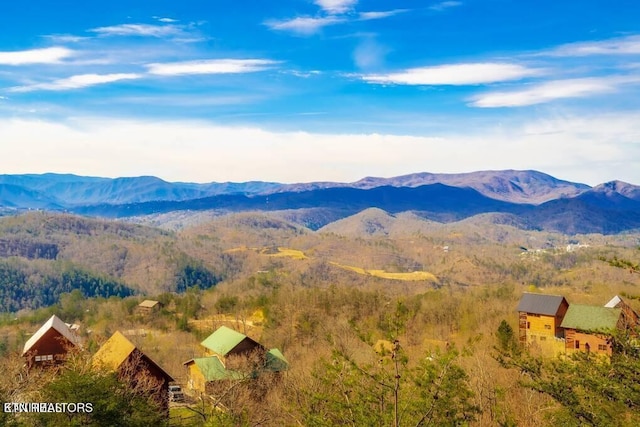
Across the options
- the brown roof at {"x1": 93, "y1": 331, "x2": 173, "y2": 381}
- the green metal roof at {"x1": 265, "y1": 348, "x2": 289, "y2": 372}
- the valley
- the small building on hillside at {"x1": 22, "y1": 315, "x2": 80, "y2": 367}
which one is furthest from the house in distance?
the small building on hillside at {"x1": 22, "y1": 315, "x2": 80, "y2": 367}

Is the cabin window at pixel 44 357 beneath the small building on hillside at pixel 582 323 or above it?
beneath

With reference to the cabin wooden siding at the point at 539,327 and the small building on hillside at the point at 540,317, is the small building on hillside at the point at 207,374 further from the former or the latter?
the cabin wooden siding at the point at 539,327

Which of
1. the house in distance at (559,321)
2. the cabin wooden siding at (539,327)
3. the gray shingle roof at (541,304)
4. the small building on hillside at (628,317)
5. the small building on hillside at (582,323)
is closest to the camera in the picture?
the small building on hillside at (628,317)

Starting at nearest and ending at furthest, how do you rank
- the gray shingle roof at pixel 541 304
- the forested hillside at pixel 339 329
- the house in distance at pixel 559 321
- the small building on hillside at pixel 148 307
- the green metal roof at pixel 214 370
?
1. the forested hillside at pixel 339 329
2. the green metal roof at pixel 214 370
3. the house in distance at pixel 559 321
4. the gray shingle roof at pixel 541 304
5. the small building on hillside at pixel 148 307

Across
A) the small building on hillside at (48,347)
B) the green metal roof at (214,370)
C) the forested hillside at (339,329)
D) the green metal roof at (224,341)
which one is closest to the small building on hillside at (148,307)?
the forested hillside at (339,329)

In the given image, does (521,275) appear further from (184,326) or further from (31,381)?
(31,381)

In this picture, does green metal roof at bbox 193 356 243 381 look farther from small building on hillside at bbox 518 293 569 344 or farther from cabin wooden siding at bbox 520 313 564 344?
cabin wooden siding at bbox 520 313 564 344

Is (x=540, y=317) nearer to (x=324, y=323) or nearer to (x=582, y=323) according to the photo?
(x=582, y=323)
